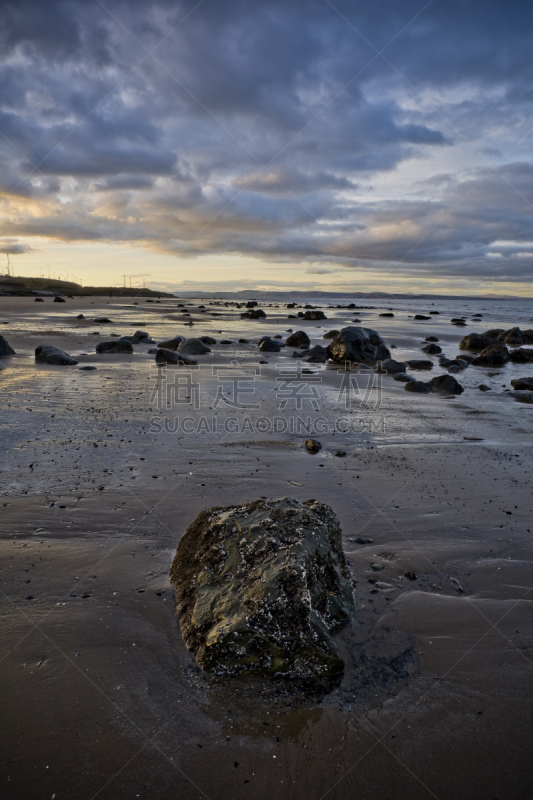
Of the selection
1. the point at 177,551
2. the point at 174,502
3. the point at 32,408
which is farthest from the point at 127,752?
the point at 32,408

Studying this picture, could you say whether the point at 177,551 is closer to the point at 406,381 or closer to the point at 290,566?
the point at 290,566

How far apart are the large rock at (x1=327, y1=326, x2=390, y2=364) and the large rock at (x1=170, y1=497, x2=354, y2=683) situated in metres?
13.0

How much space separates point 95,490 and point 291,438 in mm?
2993

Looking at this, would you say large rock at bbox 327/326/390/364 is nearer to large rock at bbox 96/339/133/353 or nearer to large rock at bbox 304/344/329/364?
large rock at bbox 304/344/329/364

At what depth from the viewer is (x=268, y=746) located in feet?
7.07

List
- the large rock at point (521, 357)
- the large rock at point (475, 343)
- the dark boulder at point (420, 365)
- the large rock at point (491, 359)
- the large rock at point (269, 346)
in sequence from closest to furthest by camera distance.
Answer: the dark boulder at point (420, 365), the large rock at point (491, 359), the large rock at point (269, 346), the large rock at point (521, 357), the large rock at point (475, 343)

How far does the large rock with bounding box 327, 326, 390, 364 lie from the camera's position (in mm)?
15867

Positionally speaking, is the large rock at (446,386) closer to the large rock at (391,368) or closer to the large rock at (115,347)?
the large rock at (391,368)

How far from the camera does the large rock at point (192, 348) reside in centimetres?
1530

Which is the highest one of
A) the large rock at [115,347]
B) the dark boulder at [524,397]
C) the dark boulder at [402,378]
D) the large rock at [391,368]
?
the large rock at [115,347]

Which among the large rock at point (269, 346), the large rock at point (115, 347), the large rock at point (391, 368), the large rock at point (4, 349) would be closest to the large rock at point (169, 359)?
the large rock at point (115, 347)

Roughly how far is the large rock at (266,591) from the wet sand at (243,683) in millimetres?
138

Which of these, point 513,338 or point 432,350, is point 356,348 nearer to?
point 432,350

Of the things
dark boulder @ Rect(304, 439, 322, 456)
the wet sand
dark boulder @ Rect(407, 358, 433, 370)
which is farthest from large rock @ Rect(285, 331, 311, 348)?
dark boulder @ Rect(304, 439, 322, 456)
